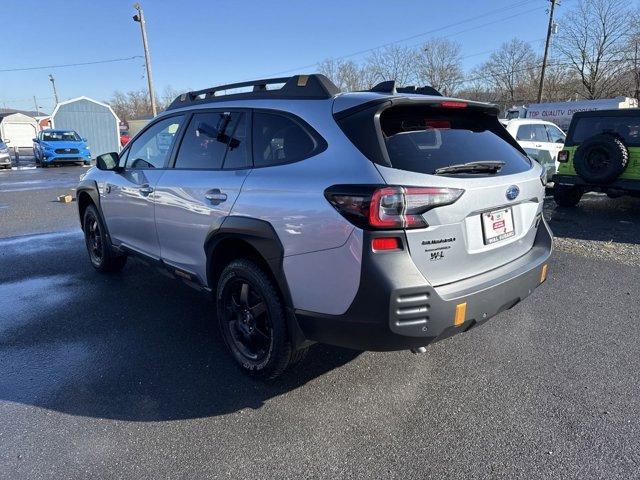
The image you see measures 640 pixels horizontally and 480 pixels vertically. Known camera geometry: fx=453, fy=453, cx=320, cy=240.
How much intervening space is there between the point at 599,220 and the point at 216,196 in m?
7.69

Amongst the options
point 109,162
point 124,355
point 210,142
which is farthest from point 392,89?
point 109,162

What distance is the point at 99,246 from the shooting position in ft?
17.4

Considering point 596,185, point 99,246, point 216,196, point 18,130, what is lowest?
point 596,185

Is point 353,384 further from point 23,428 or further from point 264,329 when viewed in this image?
point 23,428

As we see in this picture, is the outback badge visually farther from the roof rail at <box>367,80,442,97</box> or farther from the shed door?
the shed door

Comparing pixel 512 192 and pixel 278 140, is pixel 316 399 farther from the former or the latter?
pixel 512 192

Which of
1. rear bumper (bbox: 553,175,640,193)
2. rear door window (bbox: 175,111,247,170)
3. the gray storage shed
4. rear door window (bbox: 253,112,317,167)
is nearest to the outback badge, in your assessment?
rear door window (bbox: 253,112,317,167)

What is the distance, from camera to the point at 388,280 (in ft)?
7.18

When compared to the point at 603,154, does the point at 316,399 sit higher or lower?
lower

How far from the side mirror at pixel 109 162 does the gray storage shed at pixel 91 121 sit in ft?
95.3

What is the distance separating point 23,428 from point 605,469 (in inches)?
122

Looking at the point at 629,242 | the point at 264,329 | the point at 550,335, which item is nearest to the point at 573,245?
the point at 629,242

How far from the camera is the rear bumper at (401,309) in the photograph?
2197 mm

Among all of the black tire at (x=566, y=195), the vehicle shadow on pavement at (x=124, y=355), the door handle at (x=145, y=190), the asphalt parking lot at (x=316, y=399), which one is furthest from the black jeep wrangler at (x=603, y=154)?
the door handle at (x=145, y=190)
